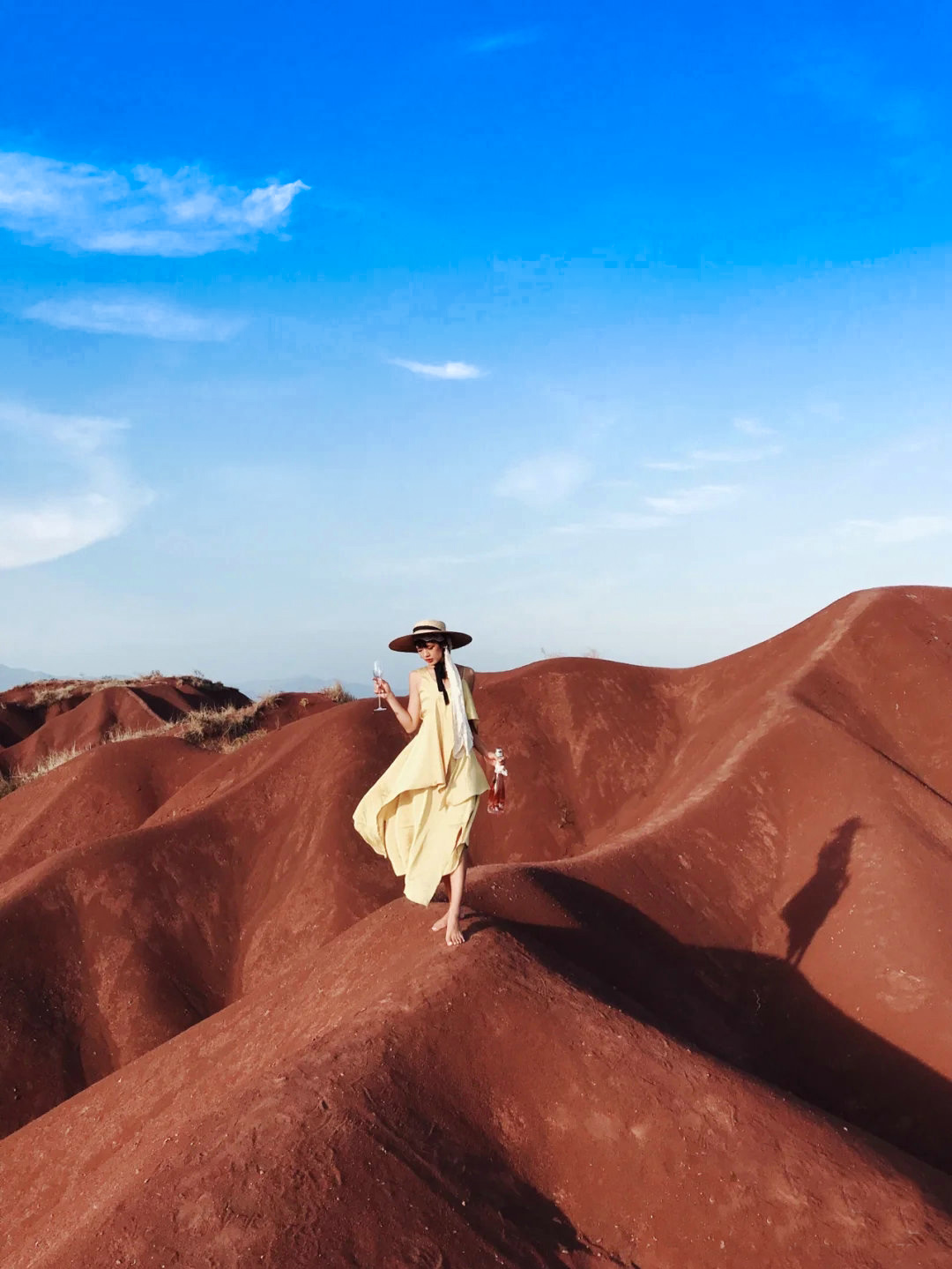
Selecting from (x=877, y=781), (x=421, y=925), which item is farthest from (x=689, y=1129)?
(x=877, y=781)

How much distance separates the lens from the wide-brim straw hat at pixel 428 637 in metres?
5.70

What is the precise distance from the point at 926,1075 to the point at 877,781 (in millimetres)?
4471

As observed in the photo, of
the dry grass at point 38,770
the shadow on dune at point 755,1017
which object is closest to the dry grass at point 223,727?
the dry grass at point 38,770

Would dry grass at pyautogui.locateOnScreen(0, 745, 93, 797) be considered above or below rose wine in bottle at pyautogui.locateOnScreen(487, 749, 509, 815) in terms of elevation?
below

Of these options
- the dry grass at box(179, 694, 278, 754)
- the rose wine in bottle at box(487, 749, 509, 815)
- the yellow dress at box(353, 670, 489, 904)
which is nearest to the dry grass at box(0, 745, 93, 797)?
the dry grass at box(179, 694, 278, 754)

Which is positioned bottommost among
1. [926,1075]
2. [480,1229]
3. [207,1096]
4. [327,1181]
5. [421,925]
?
[926,1075]

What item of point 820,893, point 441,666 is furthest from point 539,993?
point 820,893

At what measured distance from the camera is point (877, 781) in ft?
38.9

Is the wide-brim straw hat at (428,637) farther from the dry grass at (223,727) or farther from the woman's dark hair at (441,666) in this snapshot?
the dry grass at (223,727)

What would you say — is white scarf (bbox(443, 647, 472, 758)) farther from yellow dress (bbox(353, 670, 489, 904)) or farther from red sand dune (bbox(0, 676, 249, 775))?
red sand dune (bbox(0, 676, 249, 775))

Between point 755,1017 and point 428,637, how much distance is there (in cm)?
591

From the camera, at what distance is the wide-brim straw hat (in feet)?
18.7

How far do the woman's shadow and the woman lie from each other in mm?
5916

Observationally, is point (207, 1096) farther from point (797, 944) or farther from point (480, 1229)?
point (797, 944)
